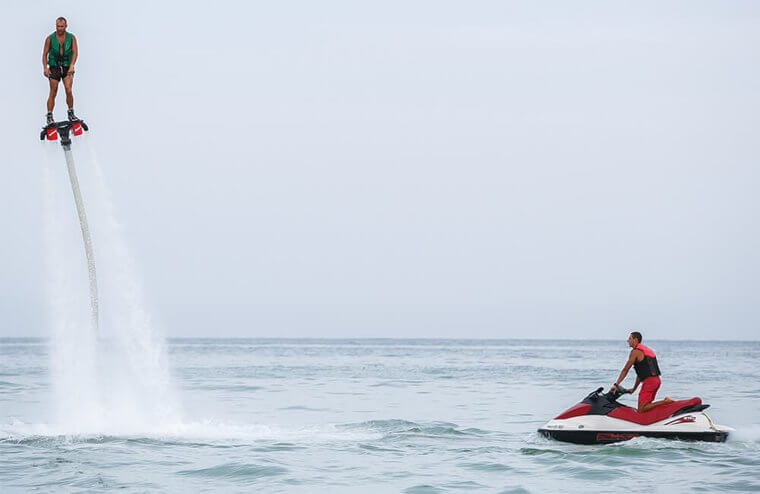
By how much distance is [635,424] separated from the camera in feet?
72.7

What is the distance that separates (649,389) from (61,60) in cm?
1413

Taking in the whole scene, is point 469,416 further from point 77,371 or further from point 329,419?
point 77,371

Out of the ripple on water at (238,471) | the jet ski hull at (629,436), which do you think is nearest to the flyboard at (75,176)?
the ripple on water at (238,471)

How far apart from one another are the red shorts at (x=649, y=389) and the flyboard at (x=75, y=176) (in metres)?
12.0

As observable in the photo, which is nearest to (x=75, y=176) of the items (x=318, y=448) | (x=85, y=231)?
(x=85, y=231)

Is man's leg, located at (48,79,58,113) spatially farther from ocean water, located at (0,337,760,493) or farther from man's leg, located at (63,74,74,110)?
ocean water, located at (0,337,760,493)

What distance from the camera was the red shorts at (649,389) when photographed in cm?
2205

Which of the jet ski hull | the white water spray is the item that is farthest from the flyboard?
the jet ski hull

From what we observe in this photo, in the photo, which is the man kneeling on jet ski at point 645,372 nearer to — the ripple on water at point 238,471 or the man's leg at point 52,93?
the ripple on water at point 238,471

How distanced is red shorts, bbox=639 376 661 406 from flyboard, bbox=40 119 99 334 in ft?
39.2

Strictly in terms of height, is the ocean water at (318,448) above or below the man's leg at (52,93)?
below

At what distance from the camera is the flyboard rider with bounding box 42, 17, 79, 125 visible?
1725 cm

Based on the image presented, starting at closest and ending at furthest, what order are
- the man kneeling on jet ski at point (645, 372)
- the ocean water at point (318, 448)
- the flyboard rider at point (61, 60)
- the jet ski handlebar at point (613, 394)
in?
the flyboard rider at point (61, 60) → the ocean water at point (318, 448) → the man kneeling on jet ski at point (645, 372) → the jet ski handlebar at point (613, 394)

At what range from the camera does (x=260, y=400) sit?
124 feet
